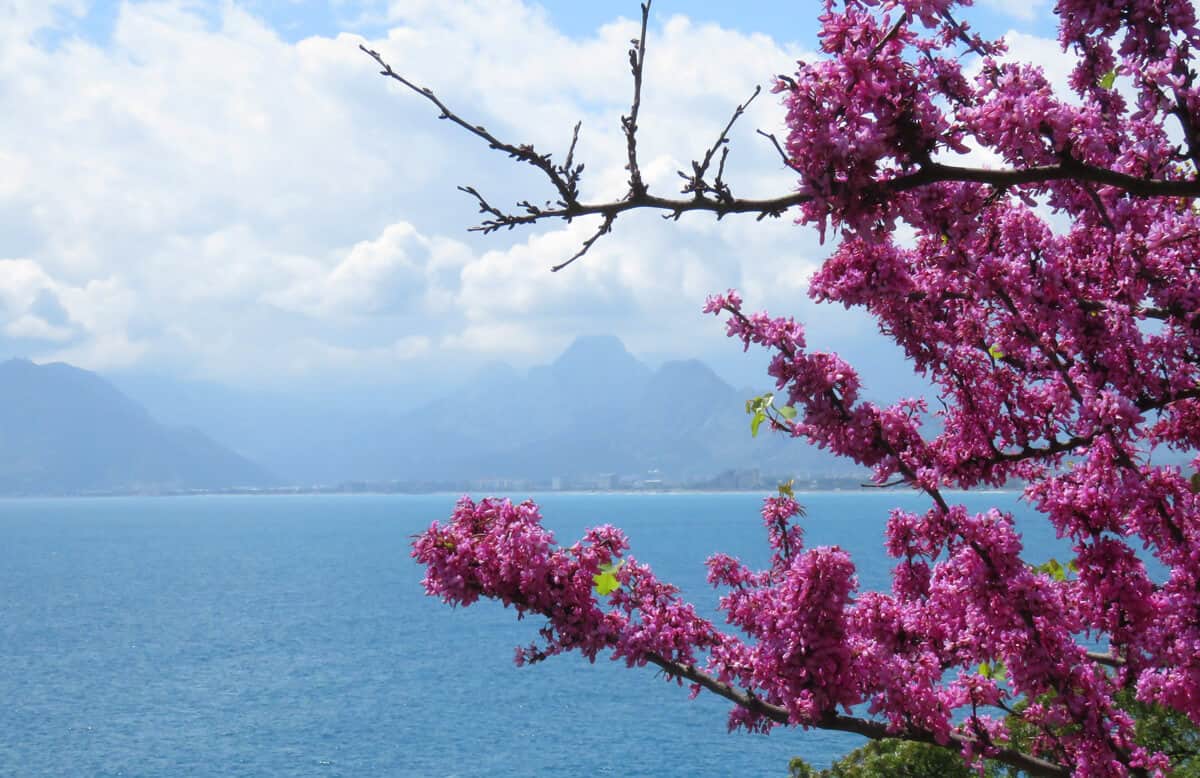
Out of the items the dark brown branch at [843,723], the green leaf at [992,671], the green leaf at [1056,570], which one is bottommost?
the dark brown branch at [843,723]

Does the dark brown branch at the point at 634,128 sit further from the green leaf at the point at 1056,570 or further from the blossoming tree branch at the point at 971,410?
the green leaf at the point at 1056,570

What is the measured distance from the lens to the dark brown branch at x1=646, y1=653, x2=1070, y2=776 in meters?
6.89

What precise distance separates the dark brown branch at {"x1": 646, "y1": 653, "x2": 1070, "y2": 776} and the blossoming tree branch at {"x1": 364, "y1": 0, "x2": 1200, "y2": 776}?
3 cm

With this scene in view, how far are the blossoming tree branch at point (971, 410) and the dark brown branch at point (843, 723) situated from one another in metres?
0.03

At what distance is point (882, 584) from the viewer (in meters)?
112

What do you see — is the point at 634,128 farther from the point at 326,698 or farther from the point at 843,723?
the point at 326,698

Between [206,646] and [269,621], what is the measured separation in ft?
49.0

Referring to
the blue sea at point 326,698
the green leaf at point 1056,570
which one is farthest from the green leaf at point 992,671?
the blue sea at point 326,698

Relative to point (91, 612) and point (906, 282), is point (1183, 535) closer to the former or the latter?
point (906, 282)

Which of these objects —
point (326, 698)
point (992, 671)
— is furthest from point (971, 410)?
point (326, 698)

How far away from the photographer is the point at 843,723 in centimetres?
697

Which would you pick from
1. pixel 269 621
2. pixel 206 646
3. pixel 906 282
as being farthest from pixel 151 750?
pixel 906 282

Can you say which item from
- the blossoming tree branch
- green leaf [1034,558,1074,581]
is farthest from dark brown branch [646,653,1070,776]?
green leaf [1034,558,1074,581]

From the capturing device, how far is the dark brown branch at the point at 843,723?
6891mm
